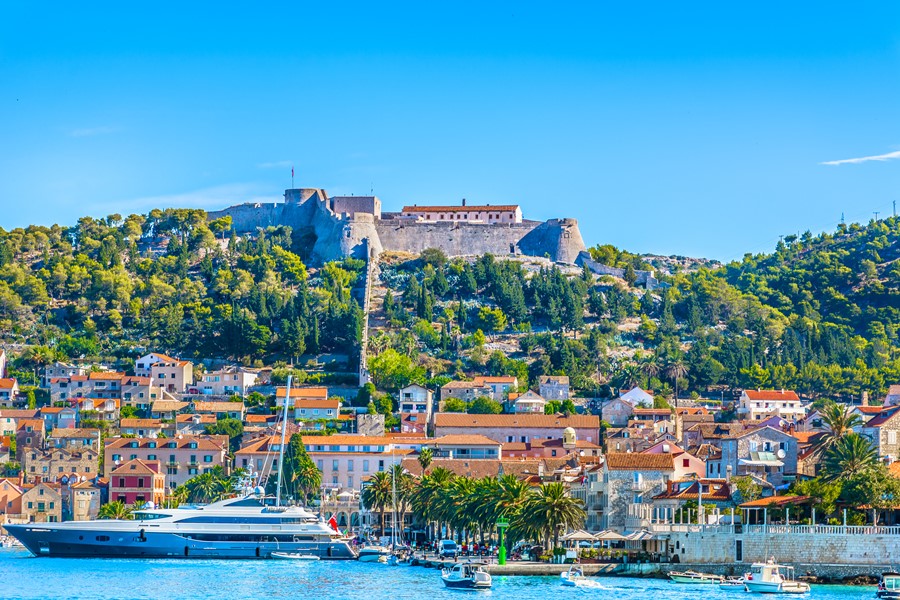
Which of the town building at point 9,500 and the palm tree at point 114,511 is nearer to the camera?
the palm tree at point 114,511

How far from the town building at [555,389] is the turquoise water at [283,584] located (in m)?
54.9

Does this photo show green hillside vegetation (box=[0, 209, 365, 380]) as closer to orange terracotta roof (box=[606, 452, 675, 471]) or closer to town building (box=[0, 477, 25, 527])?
town building (box=[0, 477, 25, 527])

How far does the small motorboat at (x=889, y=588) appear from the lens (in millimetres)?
70688

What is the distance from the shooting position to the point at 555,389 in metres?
149

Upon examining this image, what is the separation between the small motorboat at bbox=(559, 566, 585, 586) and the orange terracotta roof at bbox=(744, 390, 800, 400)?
63.2 m

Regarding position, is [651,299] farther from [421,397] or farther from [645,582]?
[645,582]

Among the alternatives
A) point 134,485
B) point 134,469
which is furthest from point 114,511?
point 134,469

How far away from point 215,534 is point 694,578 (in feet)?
96.5

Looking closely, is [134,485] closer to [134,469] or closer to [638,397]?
[134,469]

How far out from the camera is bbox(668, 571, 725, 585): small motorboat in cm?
7962

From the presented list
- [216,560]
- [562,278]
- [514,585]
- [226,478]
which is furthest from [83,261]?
[514,585]

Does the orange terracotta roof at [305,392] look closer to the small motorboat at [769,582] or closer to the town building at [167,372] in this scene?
the town building at [167,372]

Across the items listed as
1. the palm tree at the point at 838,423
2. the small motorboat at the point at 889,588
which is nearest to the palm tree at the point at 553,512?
the palm tree at the point at 838,423

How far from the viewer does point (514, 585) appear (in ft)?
263
